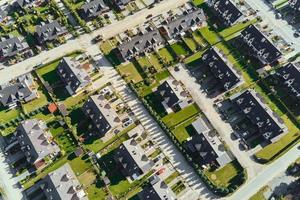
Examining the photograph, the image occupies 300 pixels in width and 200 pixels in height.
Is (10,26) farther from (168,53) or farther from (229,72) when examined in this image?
(229,72)

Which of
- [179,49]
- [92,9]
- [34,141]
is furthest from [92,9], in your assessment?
[34,141]

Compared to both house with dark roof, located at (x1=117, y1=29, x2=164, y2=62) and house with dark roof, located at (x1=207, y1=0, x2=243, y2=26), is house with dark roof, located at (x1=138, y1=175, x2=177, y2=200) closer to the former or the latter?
house with dark roof, located at (x1=117, y1=29, x2=164, y2=62)

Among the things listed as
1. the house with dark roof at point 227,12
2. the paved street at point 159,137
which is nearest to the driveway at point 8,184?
the paved street at point 159,137

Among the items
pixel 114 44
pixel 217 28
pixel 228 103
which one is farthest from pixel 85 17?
pixel 228 103

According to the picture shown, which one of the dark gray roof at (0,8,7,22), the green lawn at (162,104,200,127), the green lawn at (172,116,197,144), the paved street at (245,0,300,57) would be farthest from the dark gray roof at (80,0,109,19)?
the paved street at (245,0,300,57)

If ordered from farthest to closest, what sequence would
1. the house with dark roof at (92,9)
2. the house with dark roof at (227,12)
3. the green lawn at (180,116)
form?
the house with dark roof at (92,9)
the house with dark roof at (227,12)
the green lawn at (180,116)

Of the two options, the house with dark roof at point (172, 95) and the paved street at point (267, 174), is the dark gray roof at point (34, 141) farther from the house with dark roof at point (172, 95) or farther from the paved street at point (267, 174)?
the paved street at point (267, 174)
